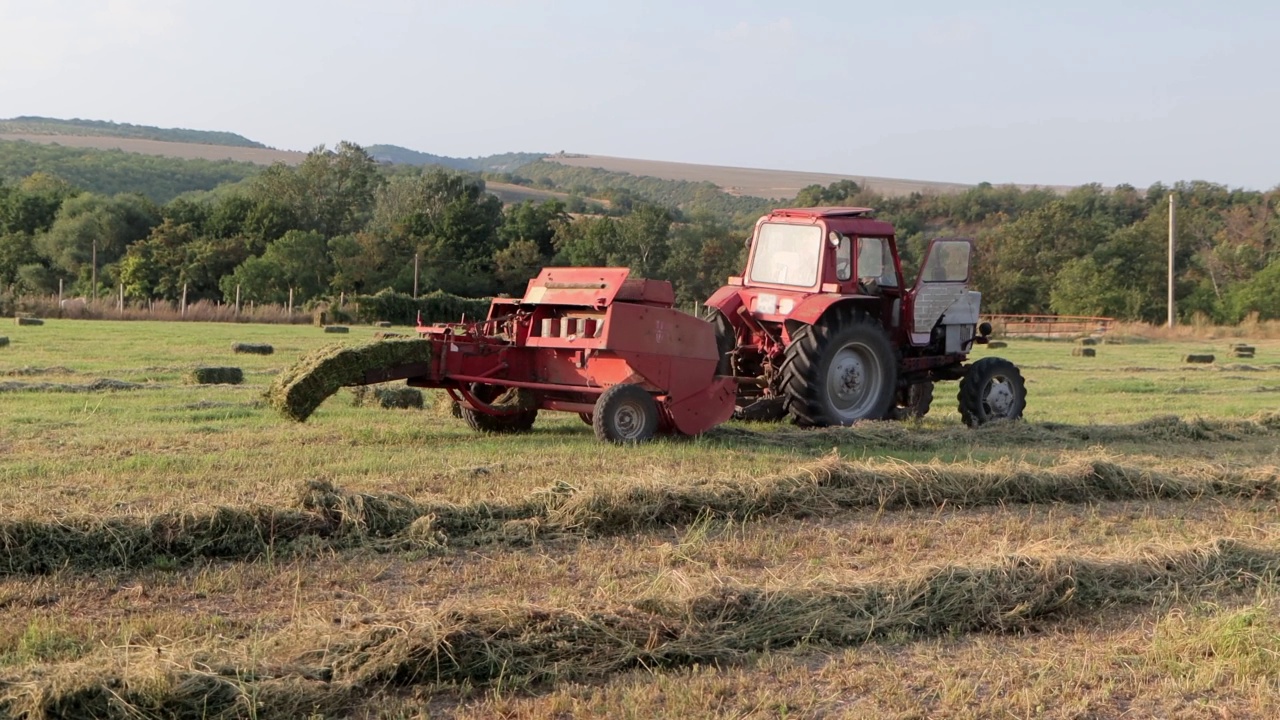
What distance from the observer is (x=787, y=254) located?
12086mm

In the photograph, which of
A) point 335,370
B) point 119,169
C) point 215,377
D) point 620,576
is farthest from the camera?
point 119,169

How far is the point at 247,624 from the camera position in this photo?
15.8ft

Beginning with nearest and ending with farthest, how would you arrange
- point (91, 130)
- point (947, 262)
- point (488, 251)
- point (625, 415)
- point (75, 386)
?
1. point (625, 415)
2. point (947, 262)
3. point (75, 386)
4. point (488, 251)
5. point (91, 130)

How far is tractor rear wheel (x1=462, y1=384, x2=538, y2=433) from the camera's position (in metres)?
10.7

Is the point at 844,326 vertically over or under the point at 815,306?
under

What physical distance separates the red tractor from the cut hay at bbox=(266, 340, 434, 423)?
3273 mm

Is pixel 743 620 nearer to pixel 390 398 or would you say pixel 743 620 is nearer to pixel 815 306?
pixel 815 306

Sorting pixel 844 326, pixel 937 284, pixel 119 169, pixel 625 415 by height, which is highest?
pixel 119 169

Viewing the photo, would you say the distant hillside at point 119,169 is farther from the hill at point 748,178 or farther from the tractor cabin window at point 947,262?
the tractor cabin window at point 947,262

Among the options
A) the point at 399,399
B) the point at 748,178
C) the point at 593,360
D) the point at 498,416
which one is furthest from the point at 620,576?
the point at 748,178

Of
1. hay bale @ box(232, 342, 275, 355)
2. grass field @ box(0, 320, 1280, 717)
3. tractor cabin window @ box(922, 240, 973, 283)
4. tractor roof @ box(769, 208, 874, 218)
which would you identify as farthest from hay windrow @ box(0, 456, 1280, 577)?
hay bale @ box(232, 342, 275, 355)

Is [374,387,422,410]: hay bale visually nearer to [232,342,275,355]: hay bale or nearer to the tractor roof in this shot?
the tractor roof

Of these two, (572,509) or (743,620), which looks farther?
(572,509)

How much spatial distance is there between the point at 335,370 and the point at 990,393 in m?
6.48
